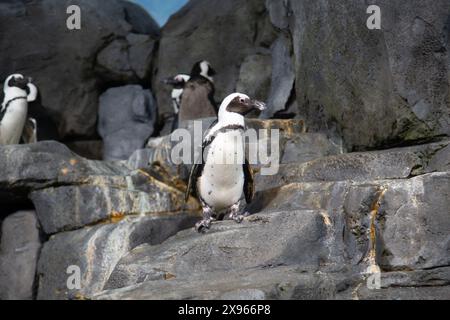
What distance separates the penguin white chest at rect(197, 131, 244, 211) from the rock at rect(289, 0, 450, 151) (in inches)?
47.3

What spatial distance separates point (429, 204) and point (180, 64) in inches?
220

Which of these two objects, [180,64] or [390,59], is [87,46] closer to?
[180,64]

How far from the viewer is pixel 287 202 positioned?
4586 mm

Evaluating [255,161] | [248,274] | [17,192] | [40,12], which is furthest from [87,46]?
[248,274]

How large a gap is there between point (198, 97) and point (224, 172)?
3468 millimetres

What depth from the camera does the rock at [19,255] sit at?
6.13m

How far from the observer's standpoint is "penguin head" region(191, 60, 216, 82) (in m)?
8.16

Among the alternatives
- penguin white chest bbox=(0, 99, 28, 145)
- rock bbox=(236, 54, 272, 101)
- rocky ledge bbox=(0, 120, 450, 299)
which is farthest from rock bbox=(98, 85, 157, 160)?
rocky ledge bbox=(0, 120, 450, 299)

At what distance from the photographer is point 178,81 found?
8531 millimetres

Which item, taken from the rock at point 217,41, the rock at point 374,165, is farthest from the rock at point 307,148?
the rock at point 217,41

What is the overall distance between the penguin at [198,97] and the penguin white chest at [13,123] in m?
1.73

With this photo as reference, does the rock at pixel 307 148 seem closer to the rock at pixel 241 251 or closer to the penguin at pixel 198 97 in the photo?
the rock at pixel 241 251

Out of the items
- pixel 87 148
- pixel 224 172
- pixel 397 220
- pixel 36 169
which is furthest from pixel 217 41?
pixel 397 220

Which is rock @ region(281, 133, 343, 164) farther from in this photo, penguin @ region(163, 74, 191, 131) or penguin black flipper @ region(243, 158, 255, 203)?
penguin @ region(163, 74, 191, 131)
